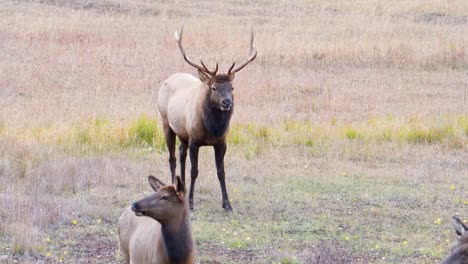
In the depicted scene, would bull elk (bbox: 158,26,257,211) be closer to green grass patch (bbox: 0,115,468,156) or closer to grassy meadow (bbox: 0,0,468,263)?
grassy meadow (bbox: 0,0,468,263)

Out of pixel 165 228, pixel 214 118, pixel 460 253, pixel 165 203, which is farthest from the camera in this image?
pixel 214 118

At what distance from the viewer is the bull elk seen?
1198 centimetres

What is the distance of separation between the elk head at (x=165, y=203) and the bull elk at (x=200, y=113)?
3.95 meters

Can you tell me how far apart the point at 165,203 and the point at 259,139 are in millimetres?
7907

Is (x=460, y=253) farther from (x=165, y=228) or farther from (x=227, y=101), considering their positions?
(x=227, y=101)

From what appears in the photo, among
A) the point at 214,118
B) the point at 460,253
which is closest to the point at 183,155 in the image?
the point at 214,118

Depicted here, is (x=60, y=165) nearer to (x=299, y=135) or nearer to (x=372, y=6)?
(x=299, y=135)

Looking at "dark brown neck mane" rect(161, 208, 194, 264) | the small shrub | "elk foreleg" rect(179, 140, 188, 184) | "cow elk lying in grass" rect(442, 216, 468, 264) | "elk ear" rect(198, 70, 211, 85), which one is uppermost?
"elk ear" rect(198, 70, 211, 85)

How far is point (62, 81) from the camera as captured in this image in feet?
67.6

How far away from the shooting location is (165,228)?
800 centimetres

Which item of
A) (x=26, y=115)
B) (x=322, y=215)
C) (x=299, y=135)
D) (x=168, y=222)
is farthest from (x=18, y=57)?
(x=168, y=222)

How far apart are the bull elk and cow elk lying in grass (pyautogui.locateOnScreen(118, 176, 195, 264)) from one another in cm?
367

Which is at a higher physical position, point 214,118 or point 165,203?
point 165,203

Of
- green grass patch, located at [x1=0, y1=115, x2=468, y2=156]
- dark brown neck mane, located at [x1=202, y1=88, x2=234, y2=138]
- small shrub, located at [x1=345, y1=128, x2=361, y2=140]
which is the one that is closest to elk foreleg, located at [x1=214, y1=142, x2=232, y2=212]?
dark brown neck mane, located at [x1=202, y1=88, x2=234, y2=138]
